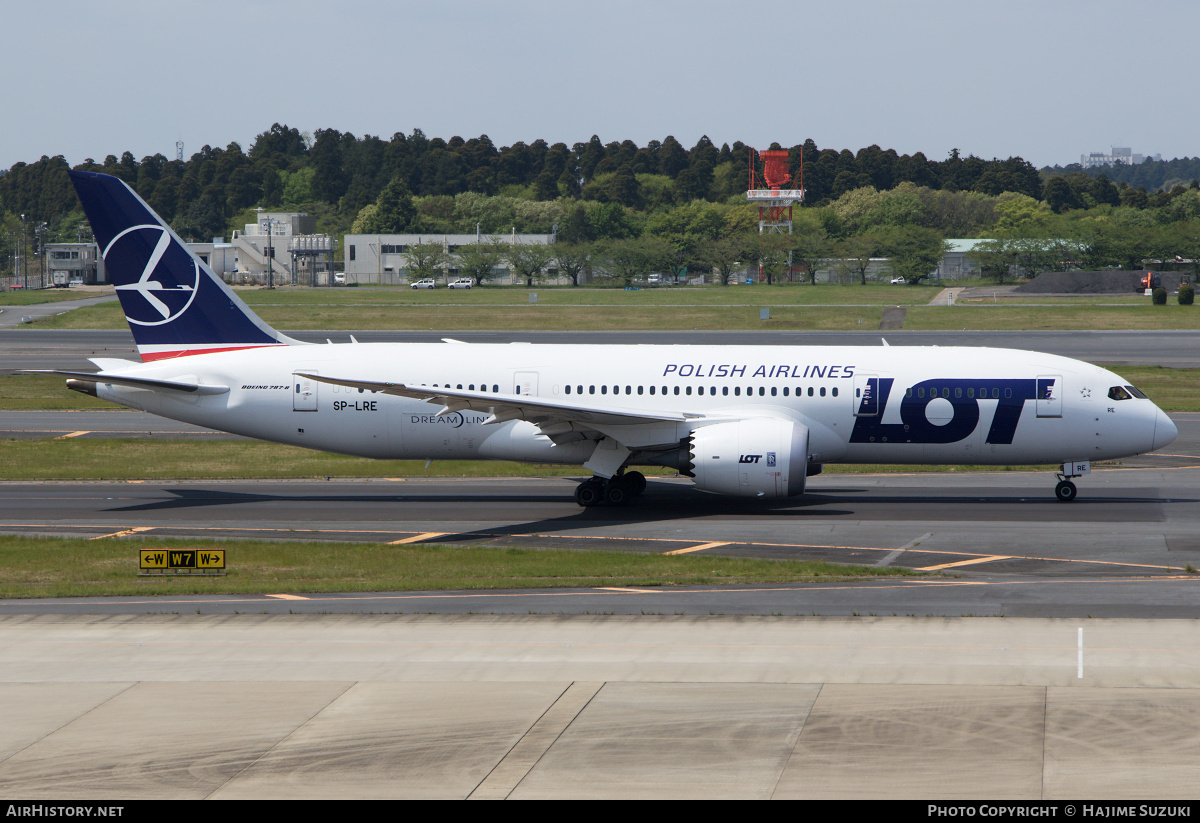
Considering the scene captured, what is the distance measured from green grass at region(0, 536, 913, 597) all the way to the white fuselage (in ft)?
22.0

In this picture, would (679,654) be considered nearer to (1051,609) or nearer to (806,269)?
(1051,609)

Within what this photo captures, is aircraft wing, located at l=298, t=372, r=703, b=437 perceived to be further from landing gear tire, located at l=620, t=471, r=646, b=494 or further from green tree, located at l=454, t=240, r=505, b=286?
green tree, located at l=454, t=240, r=505, b=286

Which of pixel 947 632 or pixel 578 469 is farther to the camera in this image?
pixel 578 469

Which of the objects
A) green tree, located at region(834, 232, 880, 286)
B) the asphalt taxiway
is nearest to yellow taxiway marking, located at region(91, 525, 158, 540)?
the asphalt taxiway

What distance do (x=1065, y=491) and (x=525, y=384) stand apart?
16.6 metres

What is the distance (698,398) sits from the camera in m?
34.8

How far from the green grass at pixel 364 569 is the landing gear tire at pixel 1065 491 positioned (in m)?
11.4

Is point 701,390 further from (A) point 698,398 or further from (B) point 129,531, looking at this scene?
(B) point 129,531

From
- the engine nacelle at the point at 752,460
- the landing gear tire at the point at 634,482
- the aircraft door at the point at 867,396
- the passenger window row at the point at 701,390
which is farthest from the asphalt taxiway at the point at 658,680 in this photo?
the passenger window row at the point at 701,390

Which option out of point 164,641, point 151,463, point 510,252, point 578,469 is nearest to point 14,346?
point 151,463

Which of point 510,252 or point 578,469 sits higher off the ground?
point 510,252

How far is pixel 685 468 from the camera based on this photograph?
33.8 metres

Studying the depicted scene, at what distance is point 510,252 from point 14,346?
102559mm

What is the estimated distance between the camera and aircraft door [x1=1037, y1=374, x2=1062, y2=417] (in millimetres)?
33969
